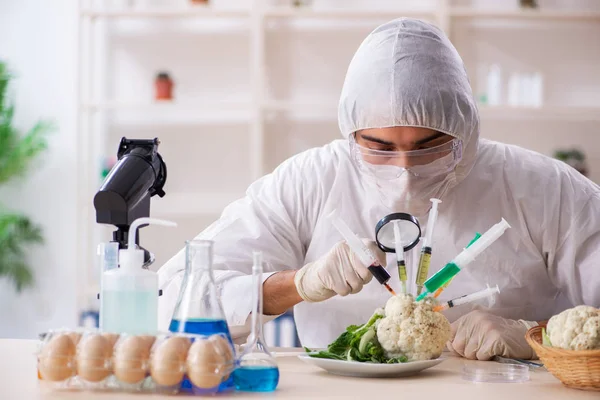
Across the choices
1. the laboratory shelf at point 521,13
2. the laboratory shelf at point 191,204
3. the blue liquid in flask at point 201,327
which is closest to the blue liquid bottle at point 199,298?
the blue liquid in flask at point 201,327

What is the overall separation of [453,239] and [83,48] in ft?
10.0

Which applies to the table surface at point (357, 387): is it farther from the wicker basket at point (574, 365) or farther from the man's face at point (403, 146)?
the man's face at point (403, 146)

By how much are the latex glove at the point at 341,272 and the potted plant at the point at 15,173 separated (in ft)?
9.83

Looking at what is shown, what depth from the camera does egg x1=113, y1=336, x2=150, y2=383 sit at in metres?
1.16

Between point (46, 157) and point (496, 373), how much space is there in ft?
12.0

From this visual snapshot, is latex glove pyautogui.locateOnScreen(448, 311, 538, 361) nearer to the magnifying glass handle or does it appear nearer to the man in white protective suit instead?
the man in white protective suit

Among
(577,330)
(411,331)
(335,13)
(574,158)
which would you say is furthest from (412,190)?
(574,158)

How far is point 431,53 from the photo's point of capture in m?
1.83

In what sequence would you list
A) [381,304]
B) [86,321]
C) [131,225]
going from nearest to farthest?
[131,225], [381,304], [86,321]

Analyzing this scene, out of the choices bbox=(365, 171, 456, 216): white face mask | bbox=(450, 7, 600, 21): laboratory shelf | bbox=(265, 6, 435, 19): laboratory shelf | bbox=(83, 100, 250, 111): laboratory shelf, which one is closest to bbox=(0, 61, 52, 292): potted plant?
bbox=(83, 100, 250, 111): laboratory shelf

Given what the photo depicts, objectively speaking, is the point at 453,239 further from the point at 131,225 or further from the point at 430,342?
the point at 131,225

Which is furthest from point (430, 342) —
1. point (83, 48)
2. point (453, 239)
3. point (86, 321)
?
point (83, 48)

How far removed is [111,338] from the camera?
119 cm

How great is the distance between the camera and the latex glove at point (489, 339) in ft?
5.28
